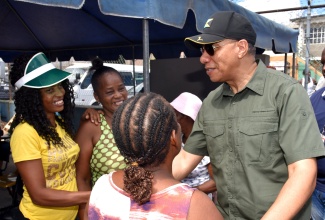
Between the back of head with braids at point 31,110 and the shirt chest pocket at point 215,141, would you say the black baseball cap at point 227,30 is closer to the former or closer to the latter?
the shirt chest pocket at point 215,141

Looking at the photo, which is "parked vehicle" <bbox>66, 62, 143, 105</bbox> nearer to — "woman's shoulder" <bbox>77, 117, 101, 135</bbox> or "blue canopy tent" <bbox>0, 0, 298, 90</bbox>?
"blue canopy tent" <bbox>0, 0, 298, 90</bbox>

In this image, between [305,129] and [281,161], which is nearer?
[305,129]

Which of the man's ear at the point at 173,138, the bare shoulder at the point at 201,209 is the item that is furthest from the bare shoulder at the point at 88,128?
the bare shoulder at the point at 201,209

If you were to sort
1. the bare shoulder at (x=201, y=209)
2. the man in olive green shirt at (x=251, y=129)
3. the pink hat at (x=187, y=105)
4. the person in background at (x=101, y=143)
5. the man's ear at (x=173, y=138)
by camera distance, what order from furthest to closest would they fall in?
the pink hat at (x=187, y=105)
the person in background at (x=101, y=143)
the man in olive green shirt at (x=251, y=129)
the man's ear at (x=173, y=138)
the bare shoulder at (x=201, y=209)

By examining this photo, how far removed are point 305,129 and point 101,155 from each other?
4.20 feet

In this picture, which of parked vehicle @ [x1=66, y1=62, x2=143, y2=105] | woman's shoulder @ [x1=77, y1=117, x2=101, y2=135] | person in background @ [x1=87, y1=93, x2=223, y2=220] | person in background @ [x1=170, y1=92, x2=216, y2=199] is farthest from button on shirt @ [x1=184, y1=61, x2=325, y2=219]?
parked vehicle @ [x1=66, y1=62, x2=143, y2=105]

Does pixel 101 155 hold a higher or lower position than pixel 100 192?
lower

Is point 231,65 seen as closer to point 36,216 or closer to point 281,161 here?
point 281,161

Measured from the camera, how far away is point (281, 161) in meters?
1.54

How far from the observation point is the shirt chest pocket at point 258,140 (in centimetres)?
→ 152

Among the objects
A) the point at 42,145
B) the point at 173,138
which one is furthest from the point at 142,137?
the point at 42,145

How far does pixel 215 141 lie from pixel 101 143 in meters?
0.84

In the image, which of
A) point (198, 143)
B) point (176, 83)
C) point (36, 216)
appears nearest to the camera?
point (198, 143)

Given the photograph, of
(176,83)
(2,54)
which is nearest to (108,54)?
(176,83)
